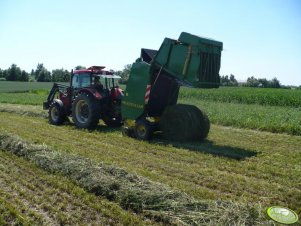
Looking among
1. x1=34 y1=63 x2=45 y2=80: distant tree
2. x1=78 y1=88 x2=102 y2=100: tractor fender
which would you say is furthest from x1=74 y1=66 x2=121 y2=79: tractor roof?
x1=34 y1=63 x2=45 y2=80: distant tree

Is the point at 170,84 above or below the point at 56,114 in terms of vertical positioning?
above

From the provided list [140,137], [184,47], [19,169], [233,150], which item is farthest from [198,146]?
[19,169]

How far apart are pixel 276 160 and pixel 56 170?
184 inches

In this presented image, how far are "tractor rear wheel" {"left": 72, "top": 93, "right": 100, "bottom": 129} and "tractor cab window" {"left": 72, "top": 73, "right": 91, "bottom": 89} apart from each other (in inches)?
21.1

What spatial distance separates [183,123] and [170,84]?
1.45 meters

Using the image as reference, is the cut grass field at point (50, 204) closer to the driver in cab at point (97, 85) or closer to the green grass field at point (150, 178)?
the green grass field at point (150, 178)

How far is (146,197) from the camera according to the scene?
4.93 meters

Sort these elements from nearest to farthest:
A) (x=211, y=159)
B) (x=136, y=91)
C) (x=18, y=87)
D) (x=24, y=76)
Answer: (x=211, y=159), (x=136, y=91), (x=18, y=87), (x=24, y=76)

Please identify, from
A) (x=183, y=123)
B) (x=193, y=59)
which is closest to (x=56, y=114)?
(x=183, y=123)

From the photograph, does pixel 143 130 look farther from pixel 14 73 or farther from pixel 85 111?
pixel 14 73

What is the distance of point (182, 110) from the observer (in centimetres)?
938

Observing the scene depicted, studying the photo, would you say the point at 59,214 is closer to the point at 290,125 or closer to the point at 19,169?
the point at 19,169

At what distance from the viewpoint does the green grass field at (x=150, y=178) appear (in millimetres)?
4566

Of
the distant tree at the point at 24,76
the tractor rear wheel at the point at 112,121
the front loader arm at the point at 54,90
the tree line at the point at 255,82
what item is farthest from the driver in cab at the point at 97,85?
the distant tree at the point at 24,76
